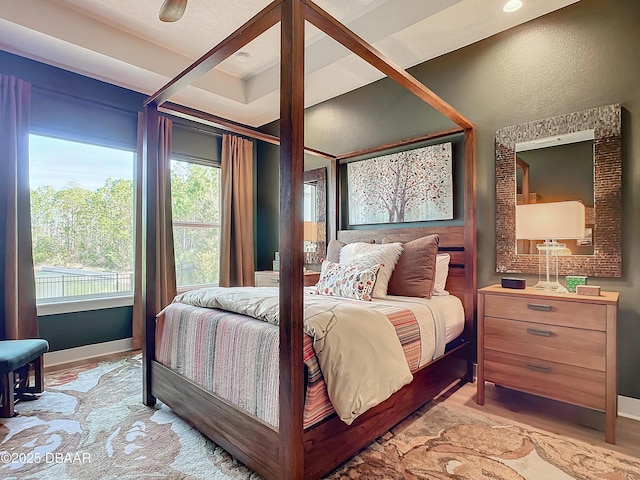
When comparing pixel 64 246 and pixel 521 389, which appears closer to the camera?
pixel 521 389

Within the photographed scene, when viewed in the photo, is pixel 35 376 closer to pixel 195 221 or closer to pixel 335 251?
pixel 195 221

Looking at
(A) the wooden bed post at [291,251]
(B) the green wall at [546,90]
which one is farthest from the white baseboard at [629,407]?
(A) the wooden bed post at [291,251]

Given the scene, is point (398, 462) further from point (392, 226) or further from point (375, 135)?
point (375, 135)

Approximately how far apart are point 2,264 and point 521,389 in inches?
162

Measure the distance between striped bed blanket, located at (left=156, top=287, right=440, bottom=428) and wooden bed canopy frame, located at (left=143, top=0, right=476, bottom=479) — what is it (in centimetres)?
8

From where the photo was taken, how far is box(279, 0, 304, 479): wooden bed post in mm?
1406

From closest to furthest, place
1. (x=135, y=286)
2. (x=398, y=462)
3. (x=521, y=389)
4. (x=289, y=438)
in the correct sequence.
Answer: (x=289, y=438) < (x=398, y=462) < (x=521, y=389) < (x=135, y=286)

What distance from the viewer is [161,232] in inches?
154

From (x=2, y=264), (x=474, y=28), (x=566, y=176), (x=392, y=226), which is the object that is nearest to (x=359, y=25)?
(x=474, y=28)

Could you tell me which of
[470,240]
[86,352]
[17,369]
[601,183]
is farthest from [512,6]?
[86,352]

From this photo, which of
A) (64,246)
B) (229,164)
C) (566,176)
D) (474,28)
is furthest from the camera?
(229,164)

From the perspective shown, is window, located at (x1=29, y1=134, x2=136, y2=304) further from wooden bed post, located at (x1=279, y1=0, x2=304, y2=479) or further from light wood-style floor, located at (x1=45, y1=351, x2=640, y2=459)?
light wood-style floor, located at (x1=45, y1=351, x2=640, y2=459)

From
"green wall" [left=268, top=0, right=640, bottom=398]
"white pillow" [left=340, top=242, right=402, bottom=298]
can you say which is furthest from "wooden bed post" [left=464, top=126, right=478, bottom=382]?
"white pillow" [left=340, top=242, right=402, bottom=298]

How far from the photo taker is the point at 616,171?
2.29 m
